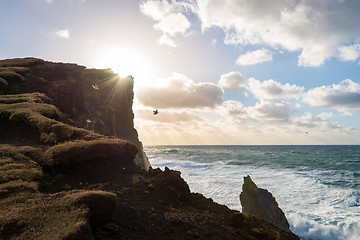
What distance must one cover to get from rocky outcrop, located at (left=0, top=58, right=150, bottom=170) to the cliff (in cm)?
178

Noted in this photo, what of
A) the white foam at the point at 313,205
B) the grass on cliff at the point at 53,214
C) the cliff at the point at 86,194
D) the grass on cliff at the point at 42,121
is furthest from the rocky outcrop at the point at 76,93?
the white foam at the point at 313,205

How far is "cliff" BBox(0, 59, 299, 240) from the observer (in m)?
6.04

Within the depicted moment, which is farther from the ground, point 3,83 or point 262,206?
point 3,83

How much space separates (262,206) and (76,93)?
24.0 metres

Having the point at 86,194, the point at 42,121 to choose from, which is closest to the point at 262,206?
the point at 86,194

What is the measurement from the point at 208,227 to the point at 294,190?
23.4 m

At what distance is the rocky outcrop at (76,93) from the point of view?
22.2 m

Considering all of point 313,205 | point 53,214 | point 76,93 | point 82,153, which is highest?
point 76,93

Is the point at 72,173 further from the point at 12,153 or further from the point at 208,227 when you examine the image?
the point at 208,227

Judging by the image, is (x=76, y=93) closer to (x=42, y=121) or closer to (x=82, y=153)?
(x=42, y=121)

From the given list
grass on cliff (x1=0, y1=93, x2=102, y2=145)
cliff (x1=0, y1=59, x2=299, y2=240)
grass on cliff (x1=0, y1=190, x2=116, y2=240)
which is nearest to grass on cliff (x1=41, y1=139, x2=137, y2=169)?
cliff (x1=0, y1=59, x2=299, y2=240)

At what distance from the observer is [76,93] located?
2673 cm

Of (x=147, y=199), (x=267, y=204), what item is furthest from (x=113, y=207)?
(x=267, y=204)

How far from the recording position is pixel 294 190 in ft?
86.5
